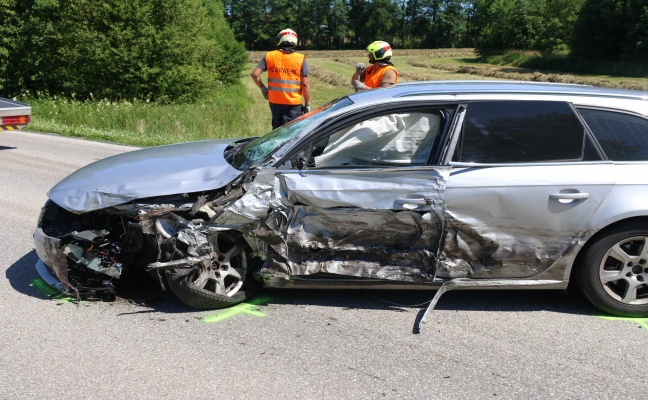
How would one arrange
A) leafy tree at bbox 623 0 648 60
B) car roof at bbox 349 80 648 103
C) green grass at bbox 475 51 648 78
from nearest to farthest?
car roof at bbox 349 80 648 103 < green grass at bbox 475 51 648 78 < leafy tree at bbox 623 0 648 60

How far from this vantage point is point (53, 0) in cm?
2744

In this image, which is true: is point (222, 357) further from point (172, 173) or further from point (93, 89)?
point (93, 89)

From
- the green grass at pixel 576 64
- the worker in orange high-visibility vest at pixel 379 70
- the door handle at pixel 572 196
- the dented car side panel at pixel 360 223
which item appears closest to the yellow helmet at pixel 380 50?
the worker in orange high-visibility vest at pixel 379 70

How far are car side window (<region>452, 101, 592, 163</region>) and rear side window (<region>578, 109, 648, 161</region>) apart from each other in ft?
0.39

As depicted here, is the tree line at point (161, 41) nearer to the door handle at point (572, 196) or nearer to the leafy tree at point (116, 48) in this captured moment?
the leafy tree at point (116, 48)

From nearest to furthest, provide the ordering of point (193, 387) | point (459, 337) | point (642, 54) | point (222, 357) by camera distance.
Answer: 1. point (193, 387)
2. point (222, 357)
3. point (459, 337)
4. point (642, 54)

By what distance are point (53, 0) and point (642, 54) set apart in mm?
45958

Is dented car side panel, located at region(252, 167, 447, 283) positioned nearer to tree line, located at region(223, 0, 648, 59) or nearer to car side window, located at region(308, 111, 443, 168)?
car side window, located at region(308, 111, 443, 168)

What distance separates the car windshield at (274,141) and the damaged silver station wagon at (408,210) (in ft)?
0.30

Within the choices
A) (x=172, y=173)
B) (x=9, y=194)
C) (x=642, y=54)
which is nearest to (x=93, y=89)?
(x=9, y=194)

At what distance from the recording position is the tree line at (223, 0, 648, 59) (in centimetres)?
5856

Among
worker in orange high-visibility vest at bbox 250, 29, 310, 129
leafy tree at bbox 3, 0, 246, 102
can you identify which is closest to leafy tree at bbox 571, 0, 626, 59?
leafy tree at bbox 3, 0, 246, 102

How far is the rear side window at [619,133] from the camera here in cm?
468

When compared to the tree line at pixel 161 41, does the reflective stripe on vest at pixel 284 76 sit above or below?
above
